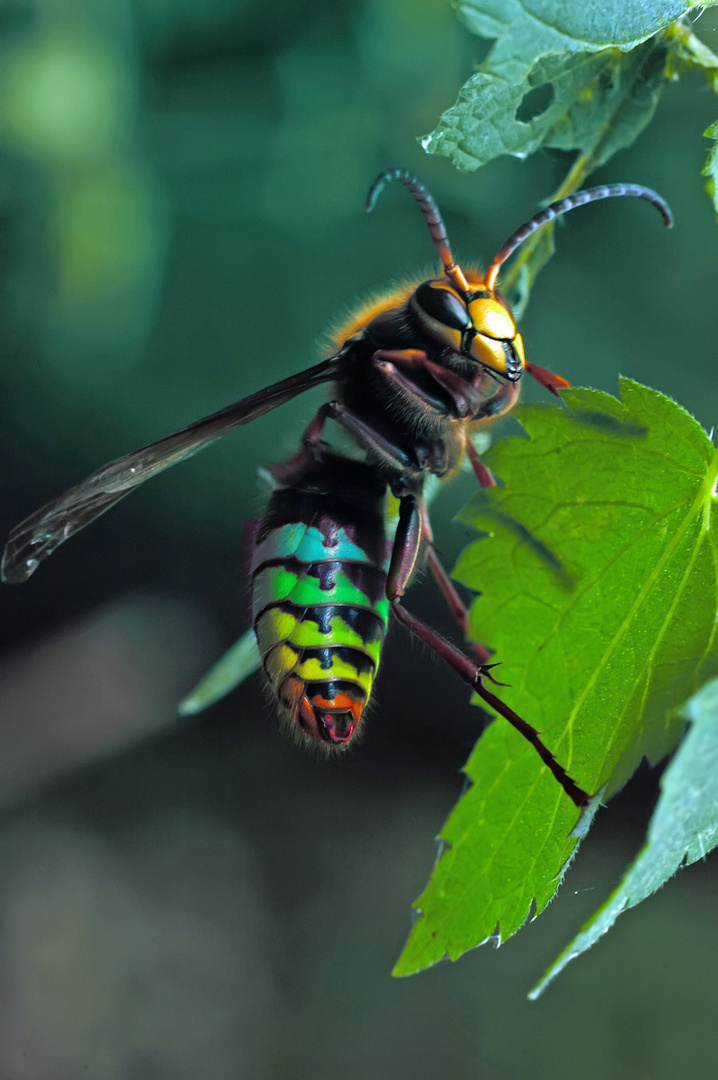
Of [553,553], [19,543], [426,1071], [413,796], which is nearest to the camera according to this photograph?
[553,553]

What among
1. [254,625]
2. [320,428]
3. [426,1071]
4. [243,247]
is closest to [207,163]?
[243,247]

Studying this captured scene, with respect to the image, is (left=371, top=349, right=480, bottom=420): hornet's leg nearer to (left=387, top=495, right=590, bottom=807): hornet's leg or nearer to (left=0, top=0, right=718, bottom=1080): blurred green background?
(left=387, top=495, right=590, bottom=807): hornet's leg

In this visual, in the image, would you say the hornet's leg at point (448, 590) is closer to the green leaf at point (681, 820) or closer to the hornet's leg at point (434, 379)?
the hornet's leg at point (434, 379)

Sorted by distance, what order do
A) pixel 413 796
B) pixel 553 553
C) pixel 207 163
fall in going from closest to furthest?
pixel 553 553 < pixel 207 163 < pixel 413 796

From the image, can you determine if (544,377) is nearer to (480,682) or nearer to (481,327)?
(481,327)

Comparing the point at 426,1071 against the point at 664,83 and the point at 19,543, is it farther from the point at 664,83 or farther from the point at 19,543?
the point at 664,83

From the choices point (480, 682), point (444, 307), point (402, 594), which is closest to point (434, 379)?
point (444, 307)
